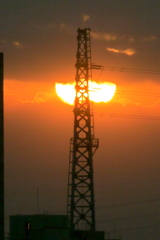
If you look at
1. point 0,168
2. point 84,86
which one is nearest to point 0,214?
point 0,168

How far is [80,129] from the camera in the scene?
10638 centimetres

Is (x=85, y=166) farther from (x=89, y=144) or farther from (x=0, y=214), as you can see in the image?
(x=0, y=214)

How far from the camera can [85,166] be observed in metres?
106

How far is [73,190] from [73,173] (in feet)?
5.80

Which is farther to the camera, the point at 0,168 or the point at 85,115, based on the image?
the point at 85,115

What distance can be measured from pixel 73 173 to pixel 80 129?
4.57 meters

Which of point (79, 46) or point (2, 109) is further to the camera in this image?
point (79, 46)

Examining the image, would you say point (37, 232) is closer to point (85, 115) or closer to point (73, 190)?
point (73, 190)

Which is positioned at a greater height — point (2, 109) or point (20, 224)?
point (2, 109)

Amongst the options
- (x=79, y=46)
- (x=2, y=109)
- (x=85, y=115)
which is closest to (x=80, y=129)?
(x=85, y=115)

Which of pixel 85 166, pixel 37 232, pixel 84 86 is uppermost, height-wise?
pixel 84 86

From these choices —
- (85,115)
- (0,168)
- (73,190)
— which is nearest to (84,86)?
(85,115)

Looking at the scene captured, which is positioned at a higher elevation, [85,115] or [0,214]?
[85,115]

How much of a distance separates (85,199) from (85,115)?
859cm
